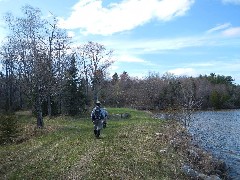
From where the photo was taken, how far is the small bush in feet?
71.8

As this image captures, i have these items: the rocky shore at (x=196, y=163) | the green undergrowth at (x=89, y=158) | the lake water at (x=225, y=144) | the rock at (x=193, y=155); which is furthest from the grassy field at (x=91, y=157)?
the lake water at (x=225, y=144)

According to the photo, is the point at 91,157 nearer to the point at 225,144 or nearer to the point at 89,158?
the point at 89,158

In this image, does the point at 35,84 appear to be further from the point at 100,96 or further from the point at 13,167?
the point at 100,96

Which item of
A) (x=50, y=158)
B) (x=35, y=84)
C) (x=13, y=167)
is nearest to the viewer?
(x=13, y=167)

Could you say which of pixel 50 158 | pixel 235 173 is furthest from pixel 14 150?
pixel 235 173

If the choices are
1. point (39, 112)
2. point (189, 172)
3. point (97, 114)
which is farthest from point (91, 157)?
point (39, 112)

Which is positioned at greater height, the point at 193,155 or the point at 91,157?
the point at 91,157

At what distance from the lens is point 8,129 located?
22141 millimetres

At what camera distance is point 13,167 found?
48.8ft

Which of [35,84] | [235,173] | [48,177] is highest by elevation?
[35,84]

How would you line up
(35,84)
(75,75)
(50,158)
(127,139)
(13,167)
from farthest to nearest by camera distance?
(75,75), (35,84), (127,139), (50,158), (13,167)

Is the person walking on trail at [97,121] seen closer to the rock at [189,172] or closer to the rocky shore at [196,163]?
the rocky shore at [196,163]

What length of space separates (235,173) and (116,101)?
59417 mm

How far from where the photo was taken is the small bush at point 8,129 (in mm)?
21875
